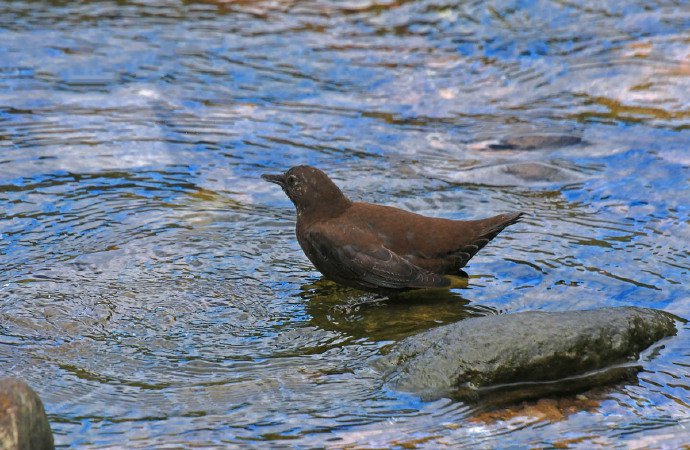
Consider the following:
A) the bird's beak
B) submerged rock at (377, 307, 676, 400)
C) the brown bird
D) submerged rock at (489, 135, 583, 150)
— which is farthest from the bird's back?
submerged rock at (489, 135, 583, 150)

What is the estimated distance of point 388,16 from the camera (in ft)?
46.2

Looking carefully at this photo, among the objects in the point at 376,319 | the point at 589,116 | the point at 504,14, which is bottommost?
the point at 376,319

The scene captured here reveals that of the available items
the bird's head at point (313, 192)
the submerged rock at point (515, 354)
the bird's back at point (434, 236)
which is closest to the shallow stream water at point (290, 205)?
the submerged rock at point (515, 354)

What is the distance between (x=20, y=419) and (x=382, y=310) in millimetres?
3220

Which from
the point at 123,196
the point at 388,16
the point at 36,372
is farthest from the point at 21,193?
the point at 388,16

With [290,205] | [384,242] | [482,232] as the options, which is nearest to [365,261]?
[384,242]

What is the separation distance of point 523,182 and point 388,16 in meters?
5.35

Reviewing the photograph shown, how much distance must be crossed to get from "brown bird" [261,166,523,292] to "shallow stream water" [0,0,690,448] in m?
0.21

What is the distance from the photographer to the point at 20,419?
433cm

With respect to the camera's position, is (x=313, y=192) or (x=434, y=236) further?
(x=313, y=192)

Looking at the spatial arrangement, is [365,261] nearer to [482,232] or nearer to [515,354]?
[482,232]

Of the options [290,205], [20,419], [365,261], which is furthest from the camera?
[290,205]

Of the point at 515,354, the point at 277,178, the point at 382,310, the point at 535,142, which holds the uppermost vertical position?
the point at 277,178

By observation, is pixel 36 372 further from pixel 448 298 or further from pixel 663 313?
pixel 663 313
